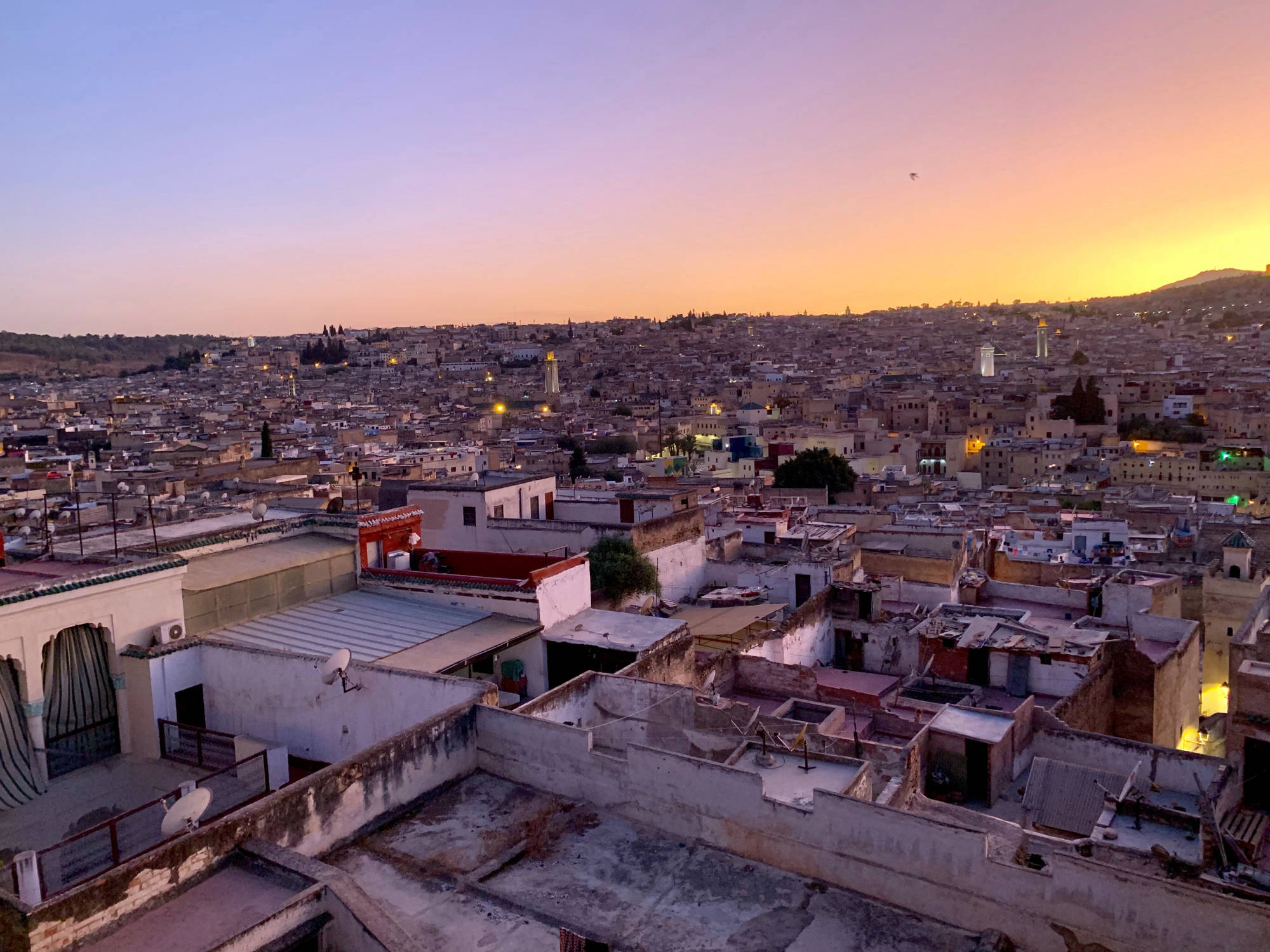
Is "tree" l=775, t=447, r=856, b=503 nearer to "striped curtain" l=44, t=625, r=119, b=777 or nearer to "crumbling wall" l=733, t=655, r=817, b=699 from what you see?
"crumbling wall" l=733, t=655, r=817, b=699

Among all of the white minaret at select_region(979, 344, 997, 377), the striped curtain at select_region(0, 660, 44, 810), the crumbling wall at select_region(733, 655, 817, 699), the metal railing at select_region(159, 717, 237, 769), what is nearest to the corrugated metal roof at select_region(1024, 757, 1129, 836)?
the crumbling wall at select_region(733, 655, 817, 699)

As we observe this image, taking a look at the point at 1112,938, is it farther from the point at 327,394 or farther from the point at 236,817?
the point at 327,394

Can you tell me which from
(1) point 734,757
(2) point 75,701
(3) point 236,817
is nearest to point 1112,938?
(1) point 734,757

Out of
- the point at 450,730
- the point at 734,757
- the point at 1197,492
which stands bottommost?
the point at 1197,492

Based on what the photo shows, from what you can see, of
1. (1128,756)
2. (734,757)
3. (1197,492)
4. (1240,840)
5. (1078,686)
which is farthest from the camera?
(1197,492)

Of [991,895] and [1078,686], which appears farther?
[1078,686]

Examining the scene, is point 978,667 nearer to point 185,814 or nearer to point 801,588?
point 801,588
